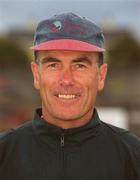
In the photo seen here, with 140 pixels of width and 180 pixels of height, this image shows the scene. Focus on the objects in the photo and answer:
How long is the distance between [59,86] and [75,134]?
0.94 ft

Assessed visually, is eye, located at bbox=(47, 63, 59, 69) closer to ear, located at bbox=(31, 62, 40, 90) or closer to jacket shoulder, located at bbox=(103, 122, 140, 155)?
ear, located at bbox=(31, 62, 40, 90)

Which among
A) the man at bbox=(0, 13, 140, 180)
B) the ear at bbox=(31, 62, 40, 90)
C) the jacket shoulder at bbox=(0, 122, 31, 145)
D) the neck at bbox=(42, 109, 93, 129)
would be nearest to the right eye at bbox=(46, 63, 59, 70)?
the man at bbox=(0, 13, 140, 180)

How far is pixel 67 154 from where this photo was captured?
3.97 meters

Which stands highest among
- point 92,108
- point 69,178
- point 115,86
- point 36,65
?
point 36,65

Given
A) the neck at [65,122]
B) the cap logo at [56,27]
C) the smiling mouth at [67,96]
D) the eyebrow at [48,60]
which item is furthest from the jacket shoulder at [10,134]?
the cap logo at [56,27]

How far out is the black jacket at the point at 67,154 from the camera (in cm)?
395

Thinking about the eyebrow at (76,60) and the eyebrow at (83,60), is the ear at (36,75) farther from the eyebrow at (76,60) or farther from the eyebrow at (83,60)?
the eyebrow at (83,60)

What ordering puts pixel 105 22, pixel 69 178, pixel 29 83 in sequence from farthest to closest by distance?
pixel 105 22
pixel 29 83
pixel 69 178

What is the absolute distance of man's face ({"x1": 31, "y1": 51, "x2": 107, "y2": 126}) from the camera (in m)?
3.97

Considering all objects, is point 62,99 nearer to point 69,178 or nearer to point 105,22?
point 69,178

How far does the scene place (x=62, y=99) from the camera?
3.99 metres

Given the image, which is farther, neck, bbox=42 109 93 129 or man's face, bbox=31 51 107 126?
neck, bbox=42 109 93 129

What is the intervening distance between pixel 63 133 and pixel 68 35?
1.78ft

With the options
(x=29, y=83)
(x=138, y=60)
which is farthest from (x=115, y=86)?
(x=138, y=60)
